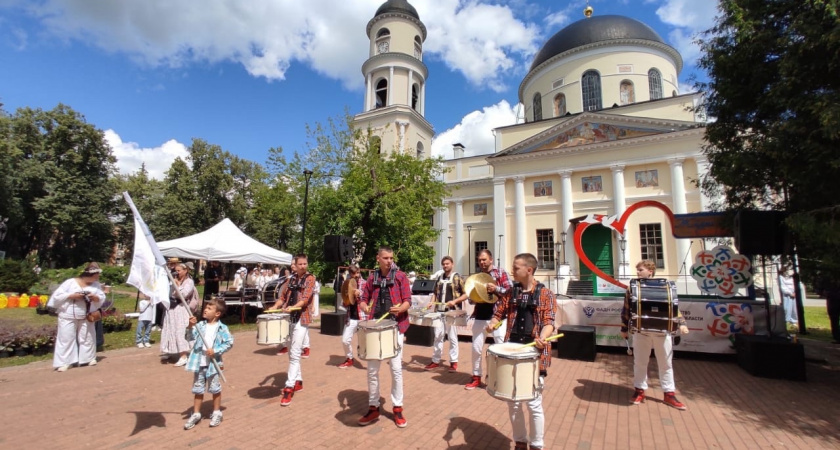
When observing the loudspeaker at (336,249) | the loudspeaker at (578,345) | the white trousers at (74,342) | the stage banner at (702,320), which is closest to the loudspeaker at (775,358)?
the stage banner at (702,320)

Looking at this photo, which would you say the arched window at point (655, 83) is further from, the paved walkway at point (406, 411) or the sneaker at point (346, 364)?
the sneaker at point (346, 364)

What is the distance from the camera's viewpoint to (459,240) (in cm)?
3581

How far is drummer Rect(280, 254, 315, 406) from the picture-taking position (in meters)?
5.60

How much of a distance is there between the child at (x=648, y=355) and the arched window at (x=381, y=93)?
114 ft

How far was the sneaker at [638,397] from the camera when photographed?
223 inches

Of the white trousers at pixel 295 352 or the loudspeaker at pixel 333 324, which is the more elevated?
the white trousers at pixel 295 352

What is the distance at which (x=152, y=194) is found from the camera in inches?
1815

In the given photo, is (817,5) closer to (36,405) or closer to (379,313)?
(379,313)

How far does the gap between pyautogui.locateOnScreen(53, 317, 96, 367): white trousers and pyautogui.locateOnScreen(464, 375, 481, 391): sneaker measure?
25.4ft

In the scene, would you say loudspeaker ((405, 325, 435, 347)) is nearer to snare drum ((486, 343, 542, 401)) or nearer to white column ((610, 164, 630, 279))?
snare drum ((486, 343, 542, 401))

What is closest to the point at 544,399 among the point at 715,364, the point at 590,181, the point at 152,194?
the point at 715,364

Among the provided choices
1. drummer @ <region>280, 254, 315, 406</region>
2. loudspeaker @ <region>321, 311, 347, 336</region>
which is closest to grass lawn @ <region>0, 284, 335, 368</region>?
loudspeaker @ <region>321, 311, 347, 336</region>

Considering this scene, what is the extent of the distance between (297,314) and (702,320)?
28.7 feet

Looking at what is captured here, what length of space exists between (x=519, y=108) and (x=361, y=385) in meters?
40.0
